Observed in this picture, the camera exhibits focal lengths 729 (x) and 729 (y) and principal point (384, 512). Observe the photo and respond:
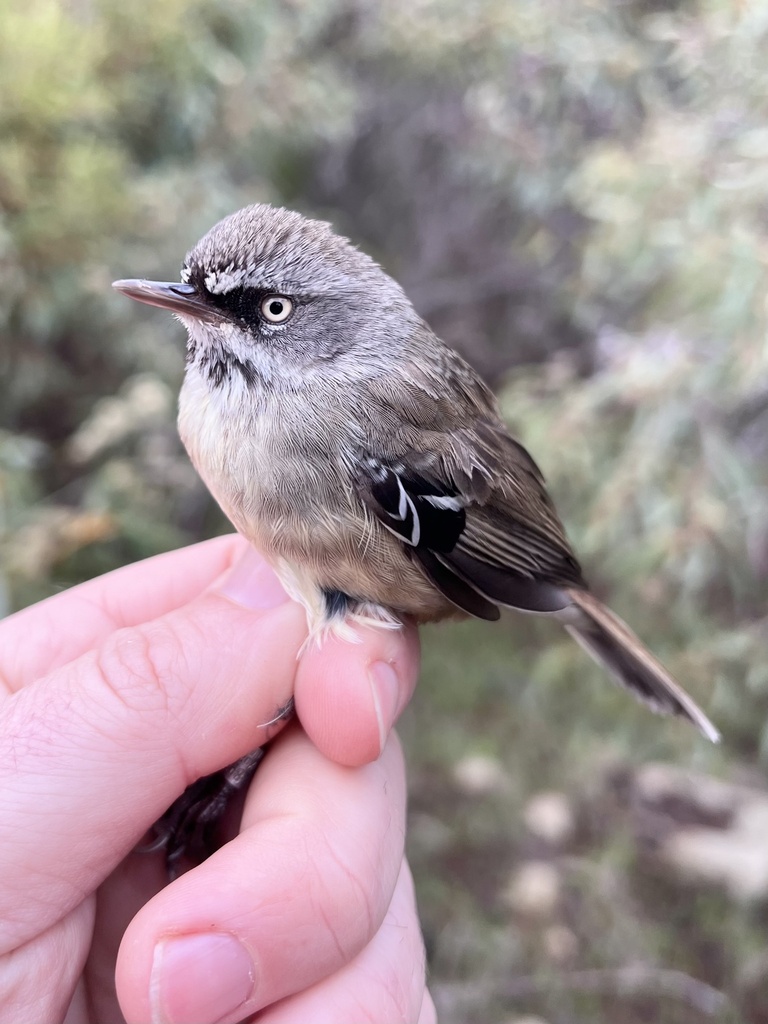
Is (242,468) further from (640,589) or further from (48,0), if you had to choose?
(48,0)

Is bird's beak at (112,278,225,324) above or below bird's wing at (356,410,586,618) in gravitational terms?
above

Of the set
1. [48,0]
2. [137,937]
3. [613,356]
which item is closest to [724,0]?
[613,356]

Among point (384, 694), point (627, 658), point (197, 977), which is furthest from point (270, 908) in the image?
point (627, 658)

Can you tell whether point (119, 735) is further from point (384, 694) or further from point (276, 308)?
point (276, 308)

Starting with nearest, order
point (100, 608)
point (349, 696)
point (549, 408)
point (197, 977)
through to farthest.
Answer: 1. point (197, 977)
2. point (349, 696)
3. point (100, 608)
4. point (549, 408)

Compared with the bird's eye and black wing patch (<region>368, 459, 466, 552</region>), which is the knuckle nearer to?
black wing patch (<region>368, 459, 466, 552</region>)


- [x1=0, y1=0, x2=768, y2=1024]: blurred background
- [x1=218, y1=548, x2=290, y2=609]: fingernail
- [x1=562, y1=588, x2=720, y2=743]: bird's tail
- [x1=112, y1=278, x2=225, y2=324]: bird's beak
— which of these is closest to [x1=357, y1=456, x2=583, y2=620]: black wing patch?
[x1=562, y1=588, x2=720, y2=743]: bird's tail

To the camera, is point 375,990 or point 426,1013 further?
point 426,1013
